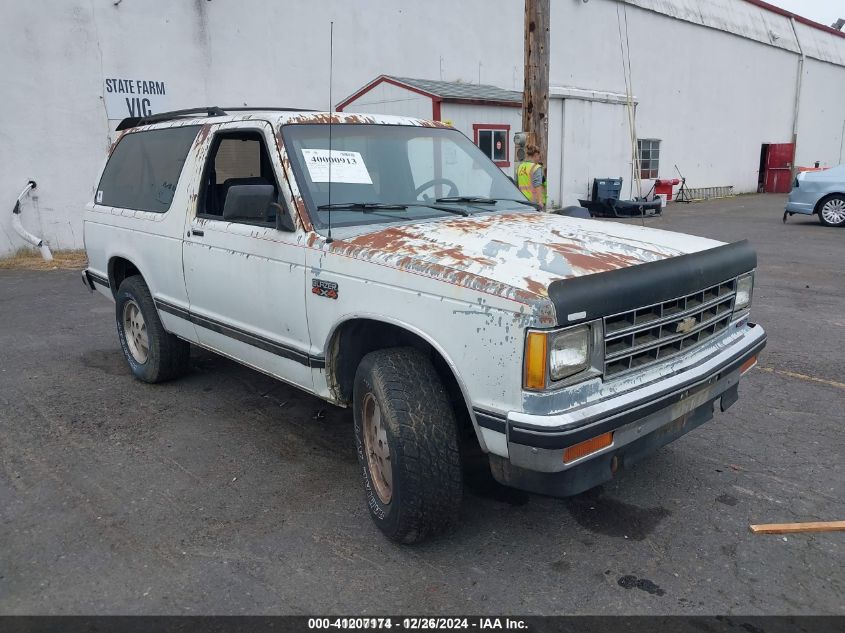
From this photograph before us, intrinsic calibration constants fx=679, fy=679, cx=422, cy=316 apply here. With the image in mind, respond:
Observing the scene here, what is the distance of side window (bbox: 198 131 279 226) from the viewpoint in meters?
3.83

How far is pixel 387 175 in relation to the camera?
13.0 ft

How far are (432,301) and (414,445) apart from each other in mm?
614

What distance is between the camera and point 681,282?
297 centimetres

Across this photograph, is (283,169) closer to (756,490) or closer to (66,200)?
(756,490)

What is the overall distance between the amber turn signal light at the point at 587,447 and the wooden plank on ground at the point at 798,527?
1.11 meters

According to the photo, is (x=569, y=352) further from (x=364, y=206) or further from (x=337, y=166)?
(x=337, y=166)

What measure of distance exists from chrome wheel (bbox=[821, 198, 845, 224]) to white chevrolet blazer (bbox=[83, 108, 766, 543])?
13.7 meters

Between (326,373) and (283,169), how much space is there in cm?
114

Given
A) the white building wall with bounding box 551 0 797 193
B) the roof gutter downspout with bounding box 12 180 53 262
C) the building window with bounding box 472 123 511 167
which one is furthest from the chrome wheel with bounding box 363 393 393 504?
the white building wall with bounding box 551 0 797 193

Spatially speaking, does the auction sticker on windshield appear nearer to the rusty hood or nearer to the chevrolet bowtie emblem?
the rusty hood

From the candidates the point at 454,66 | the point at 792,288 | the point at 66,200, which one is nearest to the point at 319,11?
the point at 454,66

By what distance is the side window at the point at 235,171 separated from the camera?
12.6 feet

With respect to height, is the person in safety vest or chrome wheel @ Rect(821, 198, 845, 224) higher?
the person in safety vest

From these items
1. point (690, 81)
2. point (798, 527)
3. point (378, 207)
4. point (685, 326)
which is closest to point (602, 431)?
point (685, 326)
